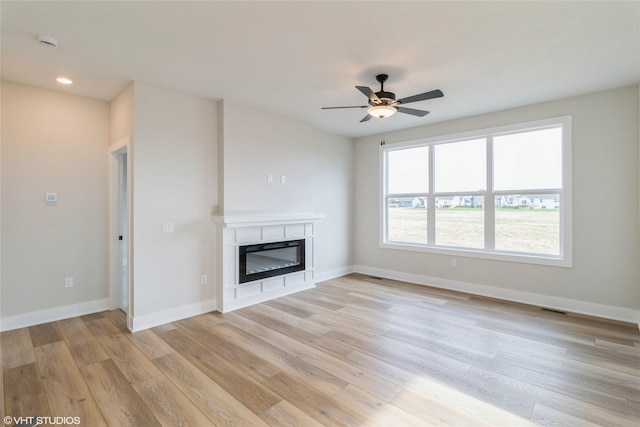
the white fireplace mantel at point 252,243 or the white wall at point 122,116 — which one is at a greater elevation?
the white wall at point 122,116

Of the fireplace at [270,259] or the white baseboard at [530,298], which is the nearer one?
the white baseboard at [530,298]

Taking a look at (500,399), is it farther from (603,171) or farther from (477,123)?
(477,123)

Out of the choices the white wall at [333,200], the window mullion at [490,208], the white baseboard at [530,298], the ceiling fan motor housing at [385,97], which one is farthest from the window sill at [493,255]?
the ceiling fan motor housing at [385,97]

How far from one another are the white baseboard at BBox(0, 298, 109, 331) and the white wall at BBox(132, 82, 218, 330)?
102cm

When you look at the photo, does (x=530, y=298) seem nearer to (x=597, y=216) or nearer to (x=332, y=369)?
(x=597, y=216)

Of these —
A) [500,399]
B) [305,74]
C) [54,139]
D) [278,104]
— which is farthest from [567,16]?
[54,139]

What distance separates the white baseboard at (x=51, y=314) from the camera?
342 centimetres

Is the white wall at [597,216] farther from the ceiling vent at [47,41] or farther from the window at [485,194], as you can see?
the ceiling vent at [47,41]

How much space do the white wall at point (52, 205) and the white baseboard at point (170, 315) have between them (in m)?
1.03

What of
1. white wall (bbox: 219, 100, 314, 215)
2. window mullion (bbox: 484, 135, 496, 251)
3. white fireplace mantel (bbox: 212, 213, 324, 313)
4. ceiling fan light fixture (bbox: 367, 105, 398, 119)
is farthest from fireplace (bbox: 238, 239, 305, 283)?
window mullion (bbox: 484, 135, 496, 251)

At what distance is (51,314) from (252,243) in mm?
2498

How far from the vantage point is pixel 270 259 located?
4.70 m

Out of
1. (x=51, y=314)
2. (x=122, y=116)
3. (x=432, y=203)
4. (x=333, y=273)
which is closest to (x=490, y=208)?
(x=432, y=203)

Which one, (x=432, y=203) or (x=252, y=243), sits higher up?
(x=432, y=203)
